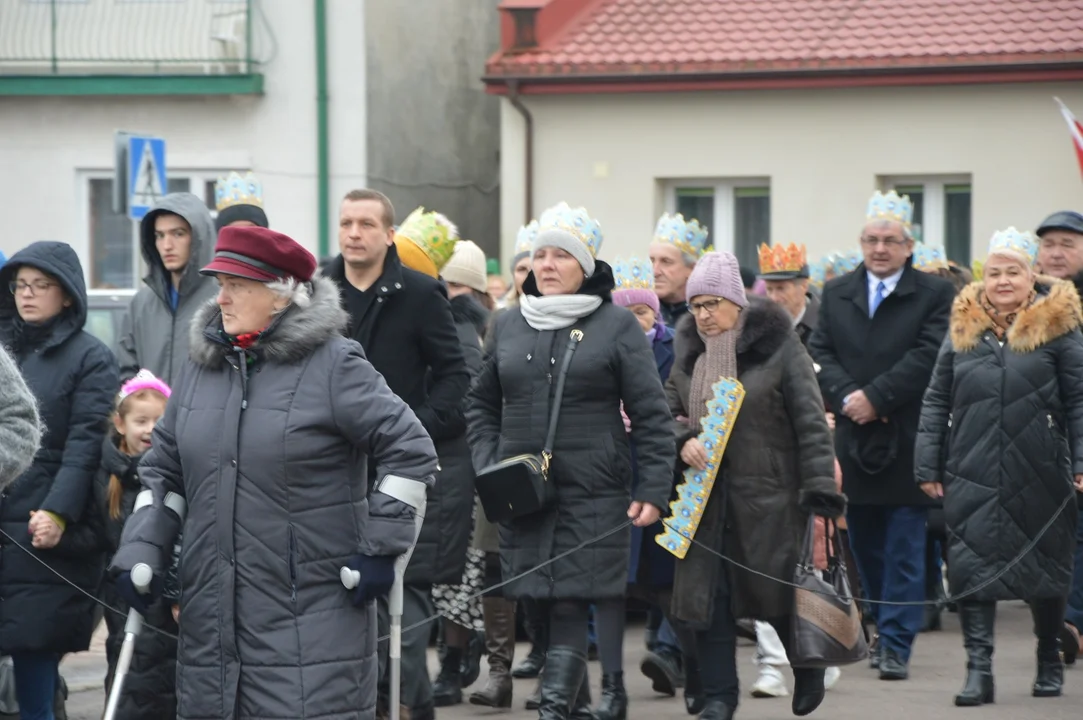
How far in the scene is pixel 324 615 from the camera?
572cm

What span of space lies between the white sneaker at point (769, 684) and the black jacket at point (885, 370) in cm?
132

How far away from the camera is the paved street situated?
9.03m

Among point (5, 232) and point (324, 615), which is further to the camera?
point (5, 232)

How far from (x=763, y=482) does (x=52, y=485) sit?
2.97m

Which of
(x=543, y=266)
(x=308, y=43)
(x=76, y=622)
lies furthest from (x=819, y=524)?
(x=308, y=43)

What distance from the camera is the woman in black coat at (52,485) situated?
7773mm

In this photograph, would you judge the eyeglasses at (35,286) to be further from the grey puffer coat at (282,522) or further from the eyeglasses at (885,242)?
the eyeglasses at (885,242)

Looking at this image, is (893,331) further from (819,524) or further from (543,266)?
(543,266)

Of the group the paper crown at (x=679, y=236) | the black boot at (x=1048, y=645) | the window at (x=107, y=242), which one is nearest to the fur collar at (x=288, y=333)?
the black boot at (x=1048, y=645)

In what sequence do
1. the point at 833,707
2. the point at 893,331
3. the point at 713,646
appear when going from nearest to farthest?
the point at 713,646 → the point at 833,707 → the point at 893,331

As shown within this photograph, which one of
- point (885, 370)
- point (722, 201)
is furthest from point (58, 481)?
point (722, 201)

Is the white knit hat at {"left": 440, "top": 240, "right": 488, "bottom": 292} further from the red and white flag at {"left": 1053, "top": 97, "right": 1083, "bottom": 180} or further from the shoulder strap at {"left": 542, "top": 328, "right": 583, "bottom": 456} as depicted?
the red and white flag at {"left": 1053, "top": 97, "right": 1083, "bottom": 180}

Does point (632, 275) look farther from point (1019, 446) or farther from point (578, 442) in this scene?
point (578, 442)

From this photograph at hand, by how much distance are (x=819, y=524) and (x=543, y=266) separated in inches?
74.9
